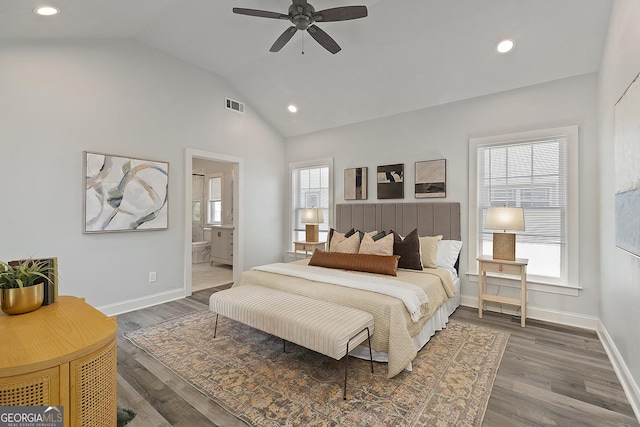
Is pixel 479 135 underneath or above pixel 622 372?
above

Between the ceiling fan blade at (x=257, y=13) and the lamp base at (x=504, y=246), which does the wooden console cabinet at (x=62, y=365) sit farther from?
the lamp base at (x=504, y=246)

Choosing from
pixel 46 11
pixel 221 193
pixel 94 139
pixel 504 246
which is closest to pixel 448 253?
pixel 504 246

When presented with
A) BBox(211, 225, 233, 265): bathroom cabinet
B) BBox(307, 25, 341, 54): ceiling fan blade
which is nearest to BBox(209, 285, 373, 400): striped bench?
BBox(307, 25, 341, 54): ceiling fan blade

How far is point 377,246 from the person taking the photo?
366cm

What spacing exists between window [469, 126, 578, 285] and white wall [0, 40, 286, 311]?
3849 mm

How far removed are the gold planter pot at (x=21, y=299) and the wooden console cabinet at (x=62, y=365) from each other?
0.14 feet

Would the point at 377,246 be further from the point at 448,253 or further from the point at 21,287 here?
the point at 21,287

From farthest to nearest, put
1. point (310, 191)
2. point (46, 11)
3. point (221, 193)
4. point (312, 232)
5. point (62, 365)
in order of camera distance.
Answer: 1. point (221, 193)
2. point (310, 191)
3. point (312, 232)
4. point (46, 11)
5. point (62, 365)

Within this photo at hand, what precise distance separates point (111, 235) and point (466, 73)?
4.78 metres

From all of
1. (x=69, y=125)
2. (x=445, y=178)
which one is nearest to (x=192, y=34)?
(x=69, y=125)

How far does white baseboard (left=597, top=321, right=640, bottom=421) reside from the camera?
75.0 inches

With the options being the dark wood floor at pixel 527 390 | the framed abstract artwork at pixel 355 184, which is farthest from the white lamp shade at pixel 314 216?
the dark wood floor at pixel 527 390

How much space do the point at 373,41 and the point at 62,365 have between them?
392 cm

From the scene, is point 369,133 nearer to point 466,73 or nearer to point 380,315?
point 466,73
